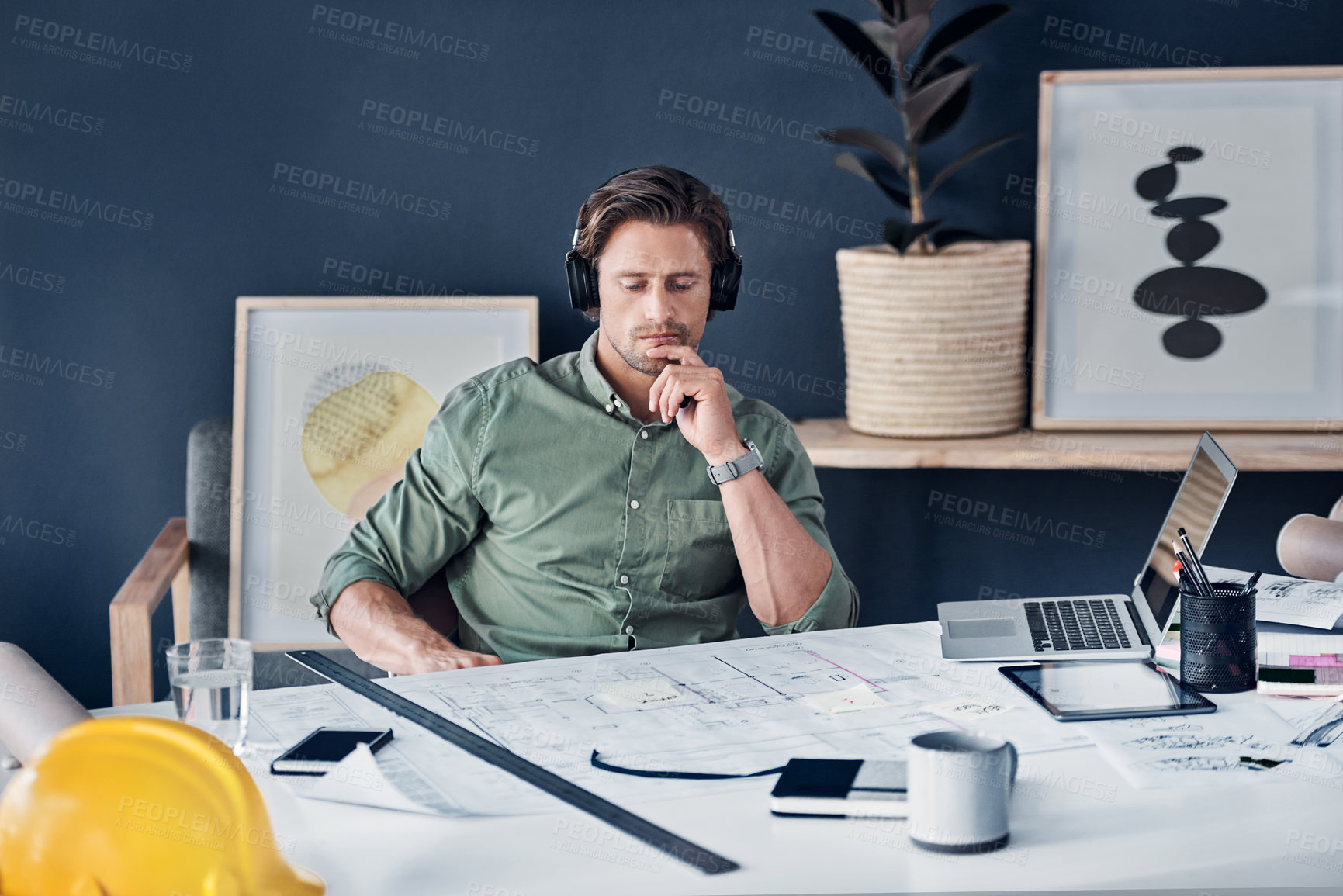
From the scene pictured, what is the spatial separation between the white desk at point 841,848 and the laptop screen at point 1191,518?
491mm

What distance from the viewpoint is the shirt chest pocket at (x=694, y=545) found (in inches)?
72.9

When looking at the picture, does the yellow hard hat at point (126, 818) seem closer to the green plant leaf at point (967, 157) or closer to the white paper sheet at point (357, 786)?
the white paper sheet at point (357, 786)

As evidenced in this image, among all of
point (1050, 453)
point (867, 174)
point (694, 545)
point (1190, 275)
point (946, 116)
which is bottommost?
point (694, 545)

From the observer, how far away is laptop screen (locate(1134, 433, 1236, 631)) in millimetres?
1554

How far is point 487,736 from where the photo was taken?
1.24 meters

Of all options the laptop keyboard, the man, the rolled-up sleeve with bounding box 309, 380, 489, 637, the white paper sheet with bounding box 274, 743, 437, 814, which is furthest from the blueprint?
the rolled-up sleeve with bounding box 309, 380, 489, 637

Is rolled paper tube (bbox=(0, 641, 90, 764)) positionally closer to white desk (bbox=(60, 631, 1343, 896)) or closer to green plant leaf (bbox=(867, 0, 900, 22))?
white desk (bbox=(60, 631, 1343, 896))

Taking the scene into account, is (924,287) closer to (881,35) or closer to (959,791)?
(881,35)

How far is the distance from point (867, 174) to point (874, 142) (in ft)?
0.20

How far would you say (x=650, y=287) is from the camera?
185 centimetres

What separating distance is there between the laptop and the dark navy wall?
3.53 ft

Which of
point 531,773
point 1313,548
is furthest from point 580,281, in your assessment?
point 1313,548

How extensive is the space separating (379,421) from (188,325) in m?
0.47

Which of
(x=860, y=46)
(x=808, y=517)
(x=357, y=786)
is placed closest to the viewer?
(x=357, y=786)
